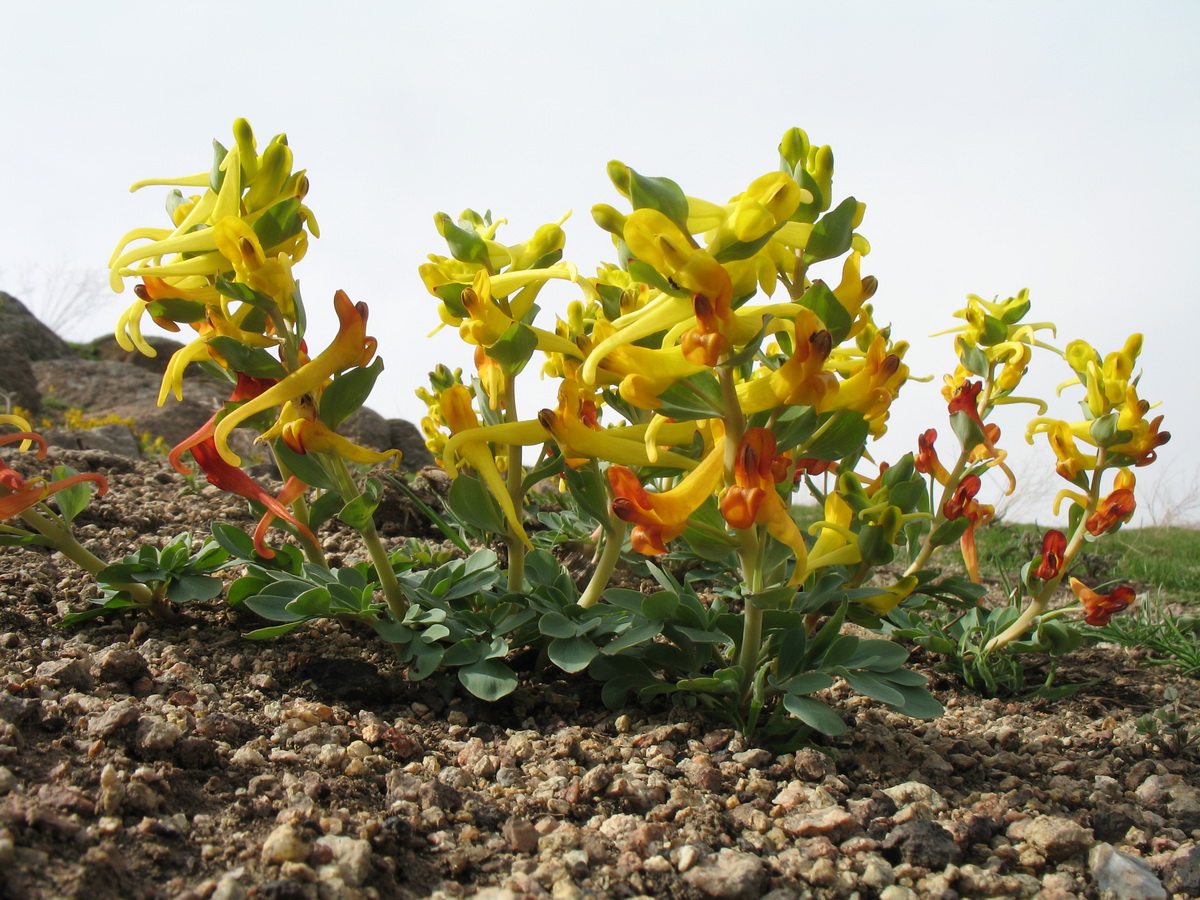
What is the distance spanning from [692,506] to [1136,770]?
114 cm

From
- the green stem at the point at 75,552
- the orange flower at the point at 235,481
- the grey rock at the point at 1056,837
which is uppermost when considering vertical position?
the orange flower at the point at 235,481

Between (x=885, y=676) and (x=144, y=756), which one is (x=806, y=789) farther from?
(x=144, y=756)

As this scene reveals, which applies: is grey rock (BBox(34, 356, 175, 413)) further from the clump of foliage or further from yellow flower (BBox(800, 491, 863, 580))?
yellow flower (BBox(800, 491, 863, 580))

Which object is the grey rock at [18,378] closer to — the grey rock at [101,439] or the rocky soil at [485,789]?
the grey rock at [101,439]

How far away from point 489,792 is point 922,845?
701 mm

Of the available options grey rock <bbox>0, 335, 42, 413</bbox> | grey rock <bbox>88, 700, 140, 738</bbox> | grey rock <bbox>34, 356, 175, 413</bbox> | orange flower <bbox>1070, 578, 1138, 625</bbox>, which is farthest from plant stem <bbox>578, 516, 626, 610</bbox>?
grey rock <bbox>34, 356, 175, 413</bbox>

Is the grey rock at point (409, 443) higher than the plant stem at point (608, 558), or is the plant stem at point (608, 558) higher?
the grey rock at point (409, 443)

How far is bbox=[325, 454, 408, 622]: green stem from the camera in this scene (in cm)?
162

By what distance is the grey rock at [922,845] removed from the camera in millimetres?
1281

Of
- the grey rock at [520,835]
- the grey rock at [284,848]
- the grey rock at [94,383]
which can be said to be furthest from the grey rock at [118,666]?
the grey rock at [94,383]

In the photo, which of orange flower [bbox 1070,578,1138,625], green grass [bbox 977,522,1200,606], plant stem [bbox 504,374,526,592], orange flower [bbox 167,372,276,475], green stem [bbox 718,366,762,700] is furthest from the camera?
green grass [bbox 977,522,1200,606]

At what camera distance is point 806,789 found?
57.0 inches

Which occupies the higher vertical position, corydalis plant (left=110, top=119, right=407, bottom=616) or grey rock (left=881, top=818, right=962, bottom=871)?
corydalis plant (left=110, top=119, right=407, bottom=616)

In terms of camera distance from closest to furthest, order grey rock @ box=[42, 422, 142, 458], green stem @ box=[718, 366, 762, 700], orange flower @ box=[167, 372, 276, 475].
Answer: green stem @ box=[718, 366, 762, 700] < orange flower @ box=[167, 372, 276, 475] < grey rock @ box=[42, 422, 142, 458]
